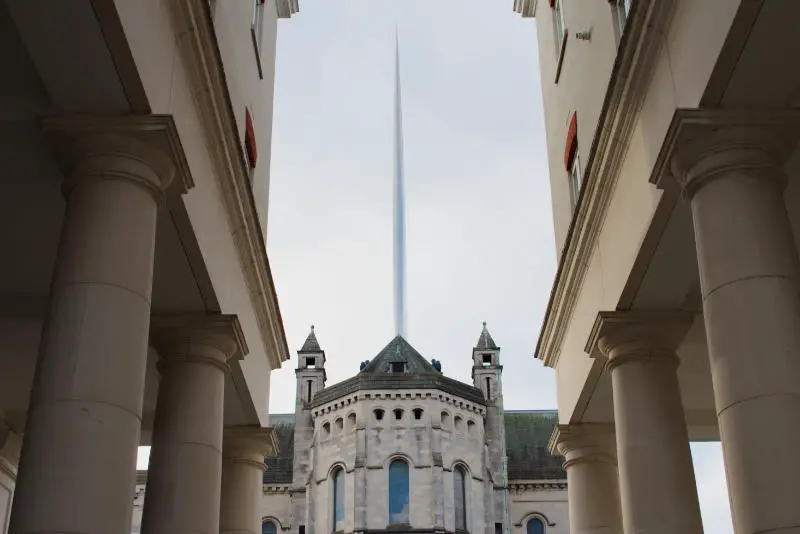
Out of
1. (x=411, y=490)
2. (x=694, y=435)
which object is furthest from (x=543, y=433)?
(x=694, y=435)

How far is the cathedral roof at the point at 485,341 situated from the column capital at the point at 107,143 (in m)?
86.1

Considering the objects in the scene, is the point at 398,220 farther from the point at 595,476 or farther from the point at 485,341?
the point at 595,476

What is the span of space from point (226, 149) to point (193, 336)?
12.8ft

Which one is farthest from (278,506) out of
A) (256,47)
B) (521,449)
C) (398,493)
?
(256,47)

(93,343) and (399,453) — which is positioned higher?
(399,453)

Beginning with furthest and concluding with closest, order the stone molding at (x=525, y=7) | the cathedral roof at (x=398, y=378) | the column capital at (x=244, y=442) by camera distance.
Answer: the cathedral roof at (x=398, y=378) < the stone molding at (x=525, y=7) < the column capital at (x=244, y=442)

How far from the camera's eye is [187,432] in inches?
802

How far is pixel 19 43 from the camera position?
15.1 m

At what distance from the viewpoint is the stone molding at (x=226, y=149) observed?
1781 centimetres

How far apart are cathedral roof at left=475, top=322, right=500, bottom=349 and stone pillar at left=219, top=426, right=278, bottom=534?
73142mm

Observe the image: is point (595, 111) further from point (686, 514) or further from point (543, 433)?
point (543, 433)

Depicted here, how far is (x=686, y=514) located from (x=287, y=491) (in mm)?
75851

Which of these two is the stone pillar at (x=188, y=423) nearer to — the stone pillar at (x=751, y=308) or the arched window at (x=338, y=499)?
the stone pillar at (x=751, y=308)

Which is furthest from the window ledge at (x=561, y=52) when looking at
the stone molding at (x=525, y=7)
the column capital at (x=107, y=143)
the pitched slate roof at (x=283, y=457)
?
the pitched slate roof at (x=283, y=457)
